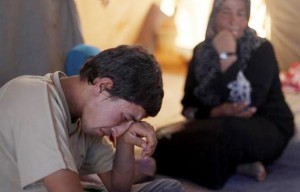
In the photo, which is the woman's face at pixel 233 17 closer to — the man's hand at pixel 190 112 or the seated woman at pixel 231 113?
the seated woman at pixel 231 113

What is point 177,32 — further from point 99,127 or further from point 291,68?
point 99,127

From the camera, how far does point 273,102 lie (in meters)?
2.08

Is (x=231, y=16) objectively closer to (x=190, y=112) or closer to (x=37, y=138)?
(x=190, y=112)

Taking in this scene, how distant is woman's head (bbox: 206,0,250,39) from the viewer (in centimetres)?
200

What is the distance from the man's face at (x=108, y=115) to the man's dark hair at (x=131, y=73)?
0.7 inches

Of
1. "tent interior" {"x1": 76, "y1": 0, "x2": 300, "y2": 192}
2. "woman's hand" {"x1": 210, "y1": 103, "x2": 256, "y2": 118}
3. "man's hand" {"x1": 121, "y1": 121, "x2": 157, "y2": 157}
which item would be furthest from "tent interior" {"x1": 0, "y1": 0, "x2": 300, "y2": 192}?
"man's hand" {"x1": 121, "y1": 121, "x2": 157, "y2": 157}

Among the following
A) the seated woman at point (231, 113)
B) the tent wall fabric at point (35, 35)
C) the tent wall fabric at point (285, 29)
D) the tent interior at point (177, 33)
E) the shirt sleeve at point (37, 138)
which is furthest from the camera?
the tent wall fabric at point (285, 29)

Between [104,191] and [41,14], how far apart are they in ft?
2.57

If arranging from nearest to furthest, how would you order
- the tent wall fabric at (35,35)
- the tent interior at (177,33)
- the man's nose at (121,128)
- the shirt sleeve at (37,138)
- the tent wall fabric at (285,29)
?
the shirt sleeve at (37,138)
the man's nose at (121,128)
the tent wall fabric at (35,35)
the tent interior at (177,33)
the tent wall fabric at (285,29)

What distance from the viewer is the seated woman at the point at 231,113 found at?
1.96 m

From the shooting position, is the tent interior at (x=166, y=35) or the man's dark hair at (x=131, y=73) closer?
the man's dark hair at (x=131, y=73)

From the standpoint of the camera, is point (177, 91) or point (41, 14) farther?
point (177, 91)

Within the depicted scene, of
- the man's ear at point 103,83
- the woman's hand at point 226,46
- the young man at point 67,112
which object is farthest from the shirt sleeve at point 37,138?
the woman's hand at point 226,46

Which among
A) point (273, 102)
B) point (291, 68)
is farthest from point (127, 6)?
point (273, 102)
